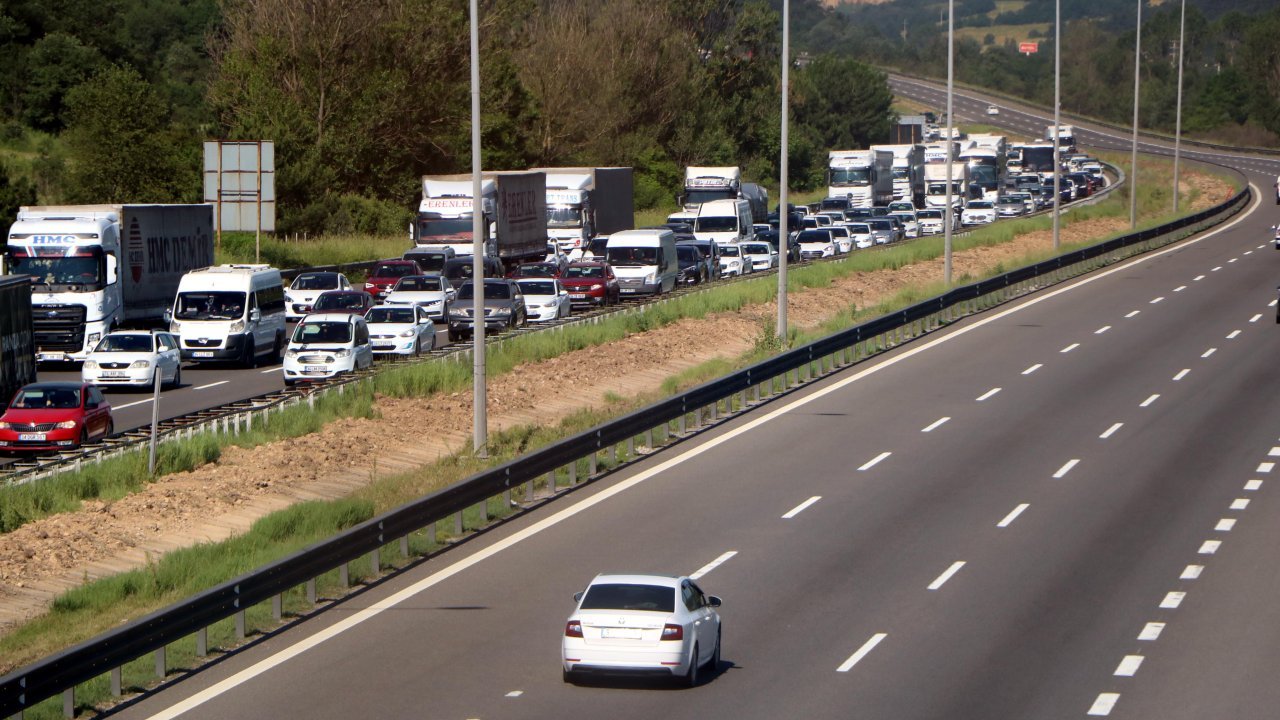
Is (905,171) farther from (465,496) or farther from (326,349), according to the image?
(465,496)

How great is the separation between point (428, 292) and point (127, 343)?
44.3ft

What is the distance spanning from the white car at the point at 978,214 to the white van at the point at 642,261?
3593 cm

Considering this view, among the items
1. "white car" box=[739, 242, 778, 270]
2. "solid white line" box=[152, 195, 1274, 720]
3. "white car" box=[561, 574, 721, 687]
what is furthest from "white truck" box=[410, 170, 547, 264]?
"white car" box=[561, 574, 721, 687]

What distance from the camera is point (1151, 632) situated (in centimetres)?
1580

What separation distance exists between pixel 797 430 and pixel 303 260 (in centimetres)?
4217

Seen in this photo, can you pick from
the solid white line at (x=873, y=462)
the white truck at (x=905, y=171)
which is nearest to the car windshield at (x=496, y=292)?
the solid white line at (x=873, y=462)

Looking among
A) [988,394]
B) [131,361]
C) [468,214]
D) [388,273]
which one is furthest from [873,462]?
[468,214]

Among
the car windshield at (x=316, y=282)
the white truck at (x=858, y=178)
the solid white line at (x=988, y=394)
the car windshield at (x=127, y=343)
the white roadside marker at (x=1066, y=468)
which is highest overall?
the white truck at (x=858, y=178)

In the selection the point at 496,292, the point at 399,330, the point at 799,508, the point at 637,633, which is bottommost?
the point at 799,508

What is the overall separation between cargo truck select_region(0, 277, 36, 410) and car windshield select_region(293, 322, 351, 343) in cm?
603

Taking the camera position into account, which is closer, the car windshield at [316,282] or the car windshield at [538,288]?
the car windshield at [538,288]

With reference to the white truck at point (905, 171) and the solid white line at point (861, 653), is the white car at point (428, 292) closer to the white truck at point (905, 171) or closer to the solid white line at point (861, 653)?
the solid white line at point (861, 653)

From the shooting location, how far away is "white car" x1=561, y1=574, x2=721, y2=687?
45.3 ft

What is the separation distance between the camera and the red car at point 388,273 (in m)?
52.8
